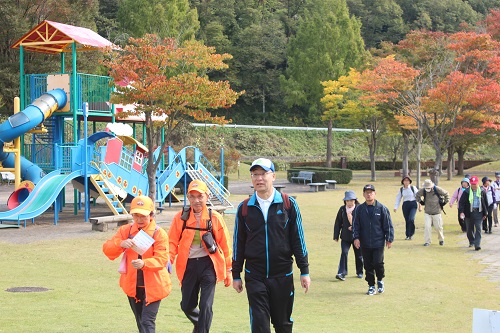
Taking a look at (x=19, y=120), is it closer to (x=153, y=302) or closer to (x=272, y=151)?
(x=153, y=302)

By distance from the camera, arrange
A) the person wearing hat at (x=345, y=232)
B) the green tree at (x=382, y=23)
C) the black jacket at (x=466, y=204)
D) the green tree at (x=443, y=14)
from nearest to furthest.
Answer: the person wearing hat at (x=345, y=232), the black jacket at (x=466, y=204), the green tree at (x=382, y=23), the green tree at (x=443, y=14)

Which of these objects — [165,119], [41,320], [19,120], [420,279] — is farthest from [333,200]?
[41,320]

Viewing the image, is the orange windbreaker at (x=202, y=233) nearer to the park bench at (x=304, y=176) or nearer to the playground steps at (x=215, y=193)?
the playground steps at (x=215, y=193)

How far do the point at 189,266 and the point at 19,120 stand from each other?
1633 centimetres

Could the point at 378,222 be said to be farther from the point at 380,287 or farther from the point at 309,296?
the point at 309,296

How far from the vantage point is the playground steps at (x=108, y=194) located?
22.4 m

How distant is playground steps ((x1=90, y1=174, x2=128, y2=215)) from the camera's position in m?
22.4

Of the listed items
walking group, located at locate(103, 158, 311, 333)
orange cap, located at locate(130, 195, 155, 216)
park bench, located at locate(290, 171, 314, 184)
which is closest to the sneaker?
walking group, located at locate(103, 158, 311, 333)

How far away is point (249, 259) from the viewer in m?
6.47

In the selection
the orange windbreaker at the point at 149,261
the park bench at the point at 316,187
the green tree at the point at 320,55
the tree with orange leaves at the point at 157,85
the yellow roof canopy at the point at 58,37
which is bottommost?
the park bench at the point at 316,187

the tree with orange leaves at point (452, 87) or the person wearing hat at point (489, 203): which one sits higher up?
the tree with orange leaves at point (452, 87)

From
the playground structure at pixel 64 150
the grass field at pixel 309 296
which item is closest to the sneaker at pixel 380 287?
the grass field at pixel 309 296

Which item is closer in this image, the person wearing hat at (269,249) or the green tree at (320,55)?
the person wearing hat at (269,249)

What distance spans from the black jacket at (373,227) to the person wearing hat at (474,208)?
6.36 meters
